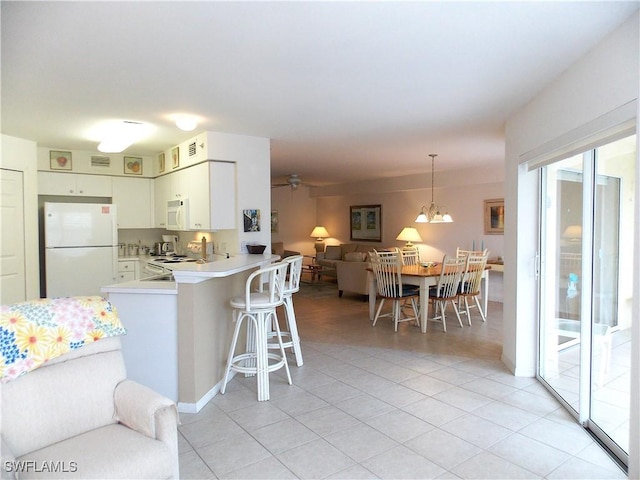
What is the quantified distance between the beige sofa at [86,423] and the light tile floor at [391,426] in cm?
58

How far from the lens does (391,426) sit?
2.77 m

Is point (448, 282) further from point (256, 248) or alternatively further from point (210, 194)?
point (210, 194)

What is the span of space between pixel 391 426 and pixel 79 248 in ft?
14.6

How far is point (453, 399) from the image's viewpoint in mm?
3191

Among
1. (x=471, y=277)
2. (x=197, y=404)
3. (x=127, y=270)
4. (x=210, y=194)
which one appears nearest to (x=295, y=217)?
(x=127, y=270)

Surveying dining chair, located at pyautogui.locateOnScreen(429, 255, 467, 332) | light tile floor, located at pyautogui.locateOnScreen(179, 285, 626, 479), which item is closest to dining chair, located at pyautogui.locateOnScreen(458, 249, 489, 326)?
dining chair, located at pyautogui.locateOnScreen(429, 255, 467, 332)

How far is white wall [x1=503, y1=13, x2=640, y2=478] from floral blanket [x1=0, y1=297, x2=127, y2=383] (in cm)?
259

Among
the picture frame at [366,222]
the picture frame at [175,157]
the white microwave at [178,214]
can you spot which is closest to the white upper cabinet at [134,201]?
the white microwave at [178,214]

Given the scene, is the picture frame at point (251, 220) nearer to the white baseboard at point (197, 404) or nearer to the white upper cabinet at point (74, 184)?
the white baseboard at point (197, 404)

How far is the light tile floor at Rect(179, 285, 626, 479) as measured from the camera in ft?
7.52

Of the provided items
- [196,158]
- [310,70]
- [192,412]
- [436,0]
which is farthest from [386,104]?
A: [192,412]

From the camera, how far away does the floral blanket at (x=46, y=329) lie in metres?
1.73

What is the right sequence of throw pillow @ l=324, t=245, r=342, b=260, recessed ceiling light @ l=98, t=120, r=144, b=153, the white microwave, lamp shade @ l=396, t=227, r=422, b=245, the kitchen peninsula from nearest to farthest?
the kitchen peninsula
recessed ceiling light @ l=98, t=120, r=144, b=153
the white microwave
lamp shade @ l=396, t=227, r=422, b=245
throw pillow @ l=324, t=245, r=342, b=260

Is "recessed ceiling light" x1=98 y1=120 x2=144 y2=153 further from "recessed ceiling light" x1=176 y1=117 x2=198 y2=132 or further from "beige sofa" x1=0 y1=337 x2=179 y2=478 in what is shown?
"beige sofa" x1=0 y1=337 x2=179 y2=478
